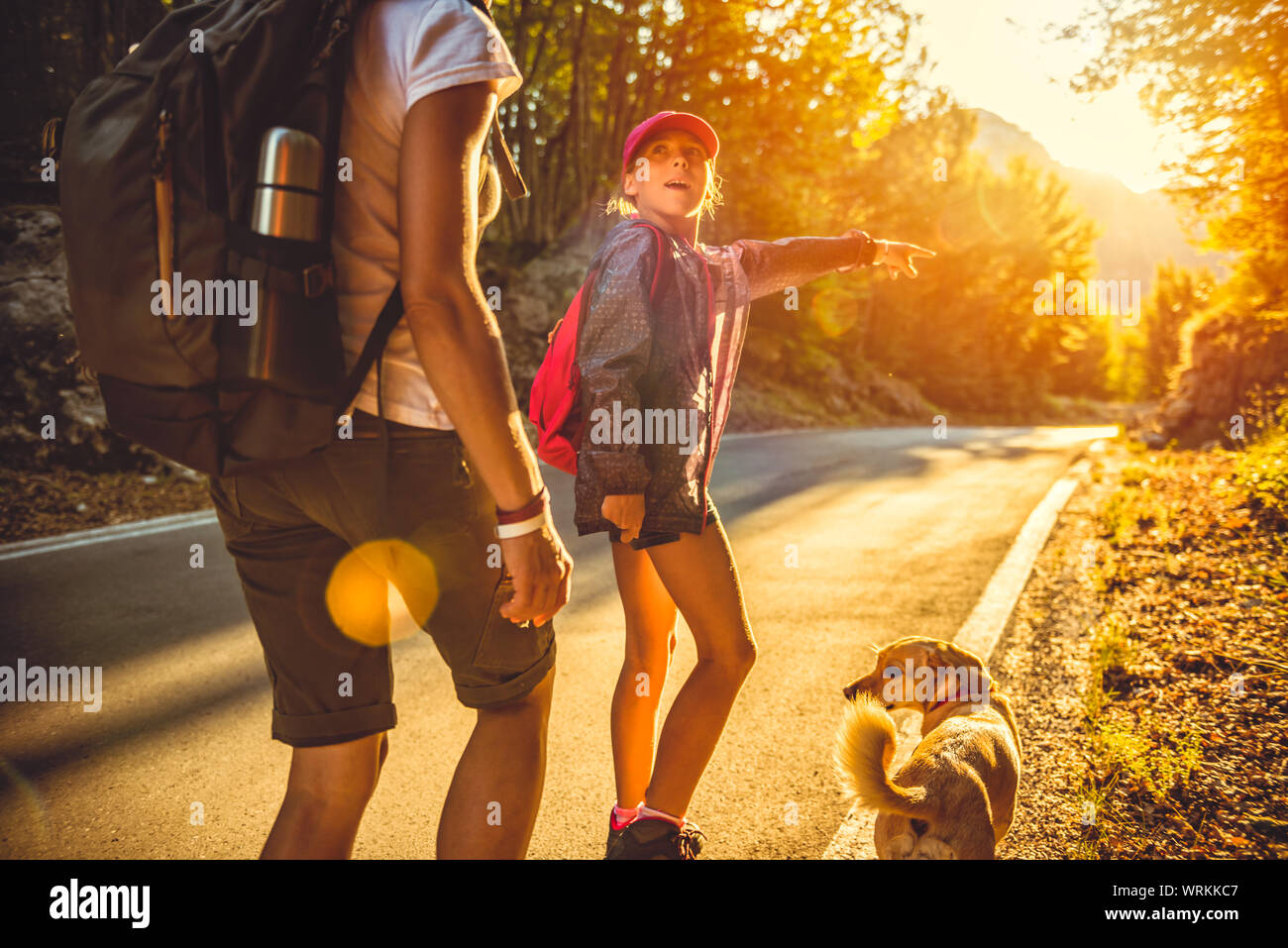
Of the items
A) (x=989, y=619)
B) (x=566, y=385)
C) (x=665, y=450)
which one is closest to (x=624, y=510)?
(x=665, y=450)

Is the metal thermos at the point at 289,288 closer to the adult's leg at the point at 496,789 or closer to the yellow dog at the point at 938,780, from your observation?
the adult's leg at the point at 496,789

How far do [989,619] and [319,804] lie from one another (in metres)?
4.18

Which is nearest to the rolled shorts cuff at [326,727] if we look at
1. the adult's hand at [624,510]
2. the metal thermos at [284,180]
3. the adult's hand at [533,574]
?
the adult's hand at [533,574]

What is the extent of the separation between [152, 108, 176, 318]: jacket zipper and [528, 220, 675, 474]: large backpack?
3.39 feet

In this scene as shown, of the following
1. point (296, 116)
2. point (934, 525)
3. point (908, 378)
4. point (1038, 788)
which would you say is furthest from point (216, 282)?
point (908, 378)

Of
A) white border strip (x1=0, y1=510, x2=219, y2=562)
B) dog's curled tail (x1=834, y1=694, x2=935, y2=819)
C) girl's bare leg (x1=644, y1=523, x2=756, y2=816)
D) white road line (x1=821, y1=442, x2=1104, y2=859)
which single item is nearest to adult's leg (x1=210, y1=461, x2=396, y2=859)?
girl's bare leg (x1=644, y1=523, x2=756, y2=816)

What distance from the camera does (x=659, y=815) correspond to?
7.95ft

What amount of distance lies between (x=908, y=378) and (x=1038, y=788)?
38936 millimetres

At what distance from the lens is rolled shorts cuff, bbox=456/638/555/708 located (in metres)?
1.56

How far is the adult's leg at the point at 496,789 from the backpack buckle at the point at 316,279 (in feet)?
2.68

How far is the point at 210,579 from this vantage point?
564cm

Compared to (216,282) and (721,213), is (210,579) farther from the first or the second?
(721,213)

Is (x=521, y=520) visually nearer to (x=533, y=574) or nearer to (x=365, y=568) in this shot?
(x=533, y=574)
